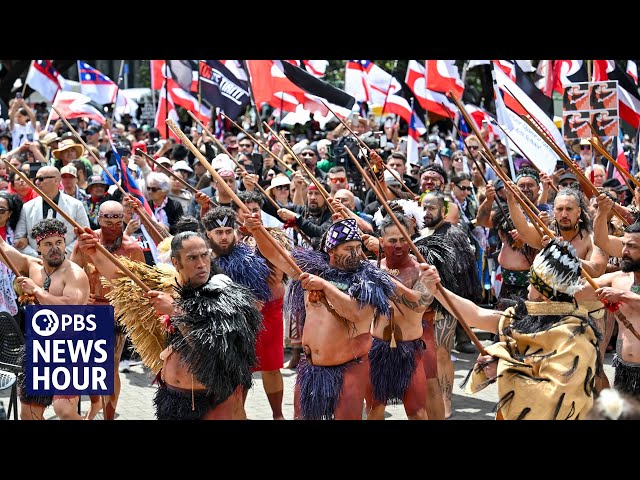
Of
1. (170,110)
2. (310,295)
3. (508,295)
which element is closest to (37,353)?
(310,295)

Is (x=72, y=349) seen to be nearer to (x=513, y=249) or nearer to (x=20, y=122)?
(x=513, y=249)

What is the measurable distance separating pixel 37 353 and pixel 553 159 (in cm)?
558

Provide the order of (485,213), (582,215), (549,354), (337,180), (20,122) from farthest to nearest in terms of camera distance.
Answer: (20,122) < (337,180) < (485,213) < (582,215) < (549,354)

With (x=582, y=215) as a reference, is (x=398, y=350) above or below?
below

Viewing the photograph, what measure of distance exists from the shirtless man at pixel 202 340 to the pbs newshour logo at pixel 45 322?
81cm


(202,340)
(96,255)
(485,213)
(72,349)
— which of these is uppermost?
(485,213)

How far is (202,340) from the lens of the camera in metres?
5.14

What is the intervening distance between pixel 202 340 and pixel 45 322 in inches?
49.4

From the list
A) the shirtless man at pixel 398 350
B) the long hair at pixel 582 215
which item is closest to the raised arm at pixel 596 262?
the long hair at pixel 582 215

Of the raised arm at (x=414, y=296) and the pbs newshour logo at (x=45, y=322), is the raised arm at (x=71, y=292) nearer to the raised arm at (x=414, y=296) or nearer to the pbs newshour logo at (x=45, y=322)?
the pbs newshour logo at (x=45, y=322)

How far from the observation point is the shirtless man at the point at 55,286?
6562 millimetres

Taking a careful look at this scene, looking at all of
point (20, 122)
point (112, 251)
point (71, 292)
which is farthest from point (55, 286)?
point (20, 122)

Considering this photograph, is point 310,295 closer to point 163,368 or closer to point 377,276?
point 377,276

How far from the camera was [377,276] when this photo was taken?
232 inches
